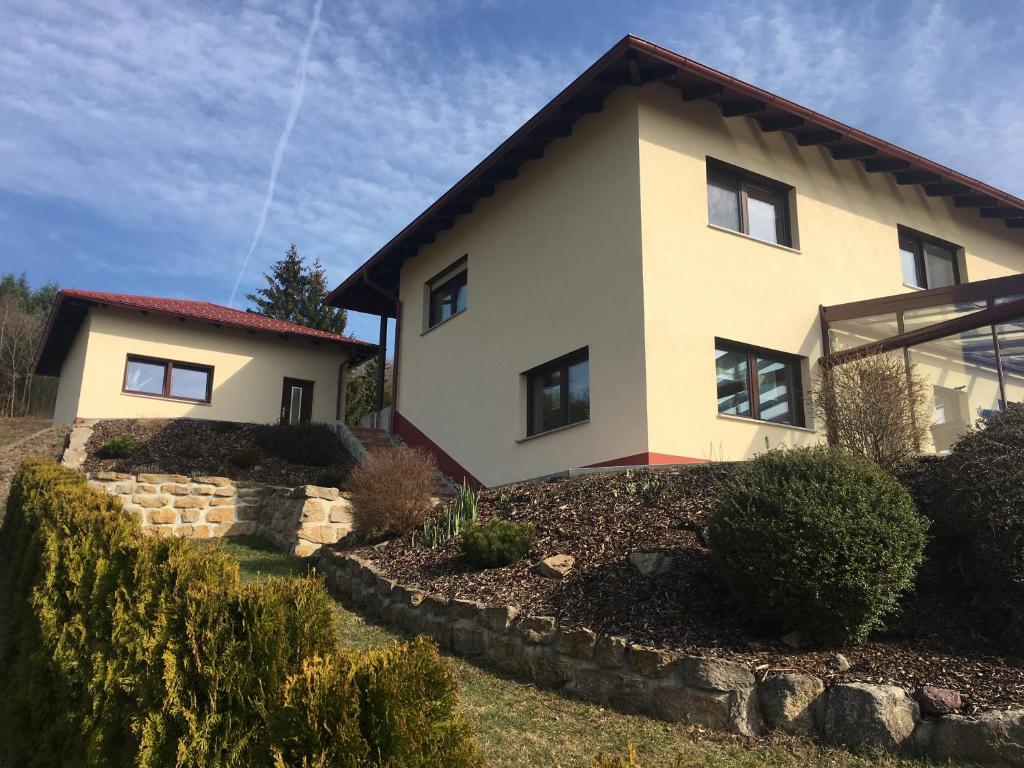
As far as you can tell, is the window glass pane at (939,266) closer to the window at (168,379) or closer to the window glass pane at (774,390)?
the window glass pane at (774,390)

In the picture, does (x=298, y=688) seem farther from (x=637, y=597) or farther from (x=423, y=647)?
(x=637, y=597)

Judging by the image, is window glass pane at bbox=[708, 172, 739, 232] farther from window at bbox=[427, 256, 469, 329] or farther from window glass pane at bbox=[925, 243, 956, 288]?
window at bbox=[427, 256, 469, 329]

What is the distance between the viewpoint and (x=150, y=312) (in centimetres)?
2083

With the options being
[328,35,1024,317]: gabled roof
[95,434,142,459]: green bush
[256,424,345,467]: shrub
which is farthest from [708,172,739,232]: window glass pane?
[95,434,142,459]: green bush

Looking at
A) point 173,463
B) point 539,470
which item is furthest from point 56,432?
point 539,470

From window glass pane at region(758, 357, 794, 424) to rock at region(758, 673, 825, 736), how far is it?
762cm

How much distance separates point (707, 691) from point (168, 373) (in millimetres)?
19695

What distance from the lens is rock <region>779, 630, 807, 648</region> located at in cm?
552

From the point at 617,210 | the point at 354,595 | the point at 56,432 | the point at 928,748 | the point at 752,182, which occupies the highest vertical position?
the point at 752,182

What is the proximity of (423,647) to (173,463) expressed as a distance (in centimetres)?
1497

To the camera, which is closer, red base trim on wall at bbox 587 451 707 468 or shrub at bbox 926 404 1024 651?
shrub at bbox 926 404 1024 651

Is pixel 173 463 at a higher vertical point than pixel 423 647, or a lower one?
higher

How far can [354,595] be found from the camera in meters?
8.57

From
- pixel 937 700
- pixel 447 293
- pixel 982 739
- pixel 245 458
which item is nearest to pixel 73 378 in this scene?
pixel 245 458
